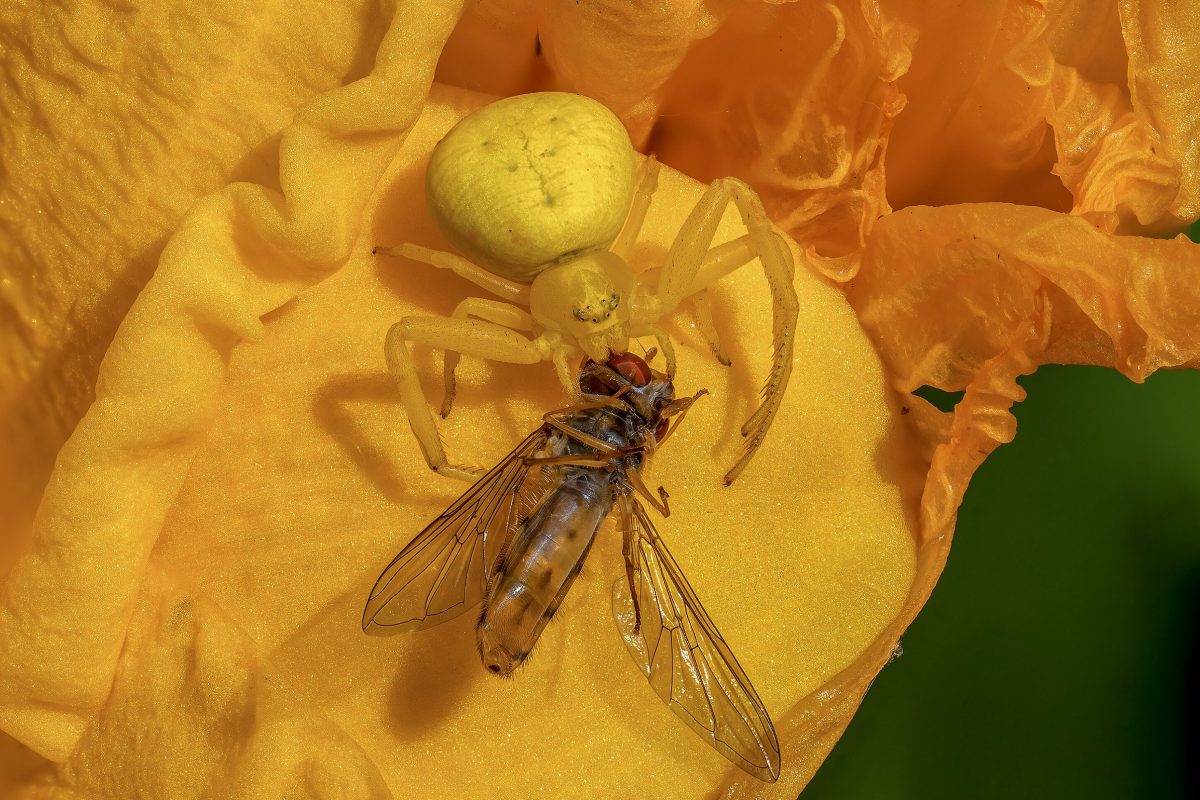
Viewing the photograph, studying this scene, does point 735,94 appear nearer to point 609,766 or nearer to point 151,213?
point 151,213

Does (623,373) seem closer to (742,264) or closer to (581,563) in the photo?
(742,264)

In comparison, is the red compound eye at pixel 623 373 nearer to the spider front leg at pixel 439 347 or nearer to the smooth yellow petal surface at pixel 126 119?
the spider front leg at pixel 439 347

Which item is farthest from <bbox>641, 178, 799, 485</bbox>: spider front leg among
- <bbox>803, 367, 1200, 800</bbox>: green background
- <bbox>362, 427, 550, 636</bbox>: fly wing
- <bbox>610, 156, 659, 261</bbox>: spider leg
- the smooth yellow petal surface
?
the smooth yellow petal surface

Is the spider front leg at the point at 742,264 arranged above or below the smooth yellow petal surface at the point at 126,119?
below

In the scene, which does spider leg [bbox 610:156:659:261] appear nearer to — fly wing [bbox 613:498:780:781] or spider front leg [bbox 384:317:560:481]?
spider front leg [bbox 384:317:560:481]

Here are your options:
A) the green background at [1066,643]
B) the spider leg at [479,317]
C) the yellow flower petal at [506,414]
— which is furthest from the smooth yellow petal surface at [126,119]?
the green background at [1066,643]

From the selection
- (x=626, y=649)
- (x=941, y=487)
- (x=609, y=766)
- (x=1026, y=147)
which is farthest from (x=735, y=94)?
(x=609, y=766)
